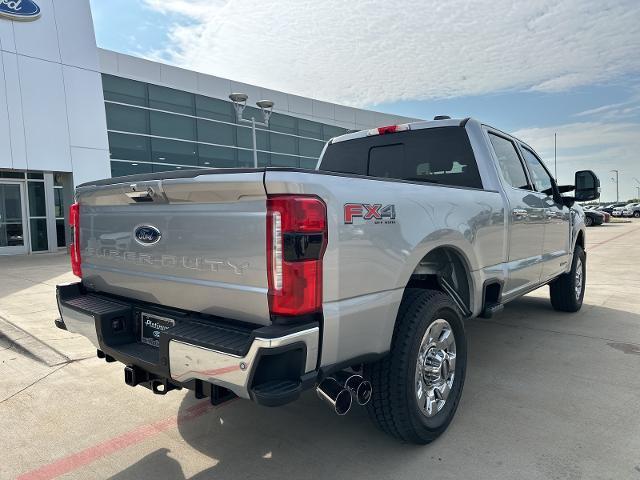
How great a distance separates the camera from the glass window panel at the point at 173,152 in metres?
20.6

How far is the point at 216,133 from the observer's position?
23.2 meters

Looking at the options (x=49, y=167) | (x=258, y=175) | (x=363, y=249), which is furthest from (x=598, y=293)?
(x=49, y=167)

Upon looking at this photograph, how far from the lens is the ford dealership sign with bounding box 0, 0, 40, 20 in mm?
13703

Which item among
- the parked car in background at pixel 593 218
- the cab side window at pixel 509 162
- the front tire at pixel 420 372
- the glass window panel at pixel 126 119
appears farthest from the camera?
the parked car in background at pixel 593 218

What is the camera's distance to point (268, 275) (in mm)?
2160

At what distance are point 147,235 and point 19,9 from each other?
1526 centimetres

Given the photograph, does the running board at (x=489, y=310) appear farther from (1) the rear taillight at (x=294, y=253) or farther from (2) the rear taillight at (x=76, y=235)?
(2) the rear taillight at (x=76, y=235)

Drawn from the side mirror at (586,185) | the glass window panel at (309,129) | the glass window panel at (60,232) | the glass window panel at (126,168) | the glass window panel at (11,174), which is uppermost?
the glass window panel at (309,129)

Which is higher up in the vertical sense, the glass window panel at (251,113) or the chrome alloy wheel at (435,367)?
the glass window panel at (251,113)

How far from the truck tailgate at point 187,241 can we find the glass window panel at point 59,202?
14.7 m

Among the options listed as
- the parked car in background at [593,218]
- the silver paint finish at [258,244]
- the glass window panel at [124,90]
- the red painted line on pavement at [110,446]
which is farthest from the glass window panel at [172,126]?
the parked car in background at [593,218]

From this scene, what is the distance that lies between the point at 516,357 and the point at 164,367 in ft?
10.8

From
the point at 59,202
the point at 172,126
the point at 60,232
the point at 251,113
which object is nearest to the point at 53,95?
the point at 59,202

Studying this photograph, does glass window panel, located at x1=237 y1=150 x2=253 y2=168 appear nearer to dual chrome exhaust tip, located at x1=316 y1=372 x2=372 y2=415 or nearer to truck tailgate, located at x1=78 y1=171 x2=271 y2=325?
truck tailgate, located at x1=78 y1=171 x2=271 y2=325
